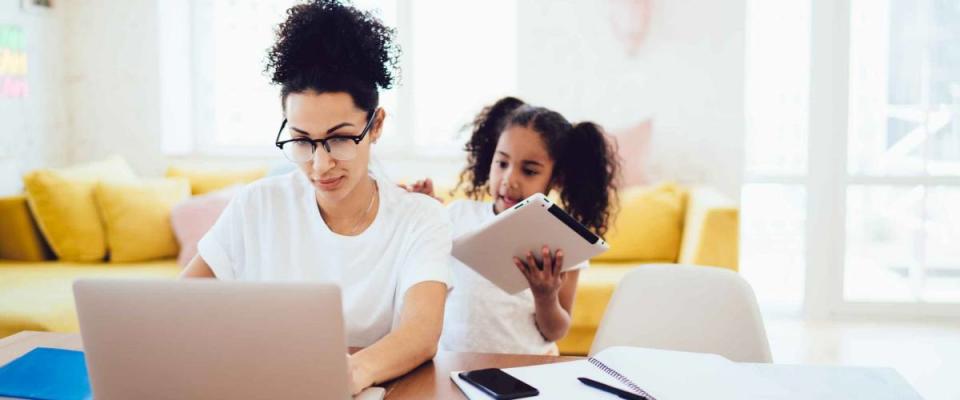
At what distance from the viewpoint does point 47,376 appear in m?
1.24

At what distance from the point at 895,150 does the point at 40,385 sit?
3.93 m

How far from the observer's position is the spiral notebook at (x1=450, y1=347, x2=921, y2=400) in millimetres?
1144

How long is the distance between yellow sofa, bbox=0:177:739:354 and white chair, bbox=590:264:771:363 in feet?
4.05

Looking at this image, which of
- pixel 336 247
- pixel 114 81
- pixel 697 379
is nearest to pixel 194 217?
pixel 114 81

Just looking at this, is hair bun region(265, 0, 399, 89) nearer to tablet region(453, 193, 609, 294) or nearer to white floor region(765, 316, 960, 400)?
tablet region(453, 193, 609, 294)

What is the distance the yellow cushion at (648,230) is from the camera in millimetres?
3582

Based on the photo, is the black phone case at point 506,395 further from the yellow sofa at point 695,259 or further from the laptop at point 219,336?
the yellow sofa at point 695,259

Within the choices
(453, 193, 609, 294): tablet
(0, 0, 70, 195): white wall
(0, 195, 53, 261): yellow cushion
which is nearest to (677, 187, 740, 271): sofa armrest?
(453, 193, 609, 294): tablet

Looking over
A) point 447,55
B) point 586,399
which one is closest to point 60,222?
point 447,55

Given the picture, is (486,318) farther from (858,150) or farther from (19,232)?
(858,150)

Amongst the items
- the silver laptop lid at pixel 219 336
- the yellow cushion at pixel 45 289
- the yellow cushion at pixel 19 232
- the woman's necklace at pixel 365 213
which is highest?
the woman's necklace at pixel 365 213

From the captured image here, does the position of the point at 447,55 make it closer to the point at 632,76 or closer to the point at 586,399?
the point at 632,76

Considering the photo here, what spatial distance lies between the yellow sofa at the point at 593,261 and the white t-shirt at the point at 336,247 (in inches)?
57.6

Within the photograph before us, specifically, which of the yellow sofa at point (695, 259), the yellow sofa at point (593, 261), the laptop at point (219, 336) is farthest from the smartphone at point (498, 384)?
the yellow sofa at point (695, 259)
